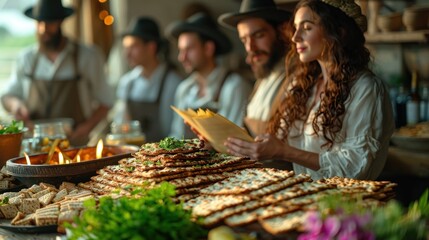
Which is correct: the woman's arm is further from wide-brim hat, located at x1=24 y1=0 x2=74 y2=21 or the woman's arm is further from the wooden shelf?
wide-brim hat, located at x1=24 y1=0 x2=74 y2=21

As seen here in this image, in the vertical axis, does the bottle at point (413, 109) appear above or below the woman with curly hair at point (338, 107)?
below

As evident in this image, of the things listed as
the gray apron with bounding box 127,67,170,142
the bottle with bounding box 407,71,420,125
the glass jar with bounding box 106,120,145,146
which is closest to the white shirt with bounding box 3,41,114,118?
the gray apron with bounding box 127,67,170,142

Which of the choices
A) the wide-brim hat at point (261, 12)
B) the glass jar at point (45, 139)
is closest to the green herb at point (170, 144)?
the glass jar at point (45, 139)

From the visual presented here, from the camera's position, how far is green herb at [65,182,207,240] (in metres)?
1.83

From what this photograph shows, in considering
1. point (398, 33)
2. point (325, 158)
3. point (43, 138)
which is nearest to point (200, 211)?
point (325, 158)

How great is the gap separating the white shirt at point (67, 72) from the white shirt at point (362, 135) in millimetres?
3826

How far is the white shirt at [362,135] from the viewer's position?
10.2 ft

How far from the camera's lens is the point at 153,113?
6.73m

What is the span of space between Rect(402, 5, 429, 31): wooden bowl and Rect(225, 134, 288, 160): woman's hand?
2443 mm

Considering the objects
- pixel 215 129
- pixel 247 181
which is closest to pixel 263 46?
pixel 215 129

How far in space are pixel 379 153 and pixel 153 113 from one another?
3.88 m

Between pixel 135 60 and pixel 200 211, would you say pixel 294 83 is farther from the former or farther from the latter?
pixel 135 60

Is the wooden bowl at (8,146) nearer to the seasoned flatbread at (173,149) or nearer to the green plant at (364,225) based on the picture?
the seasoned flatbread at (173,149)

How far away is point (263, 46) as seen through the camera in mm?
4500
